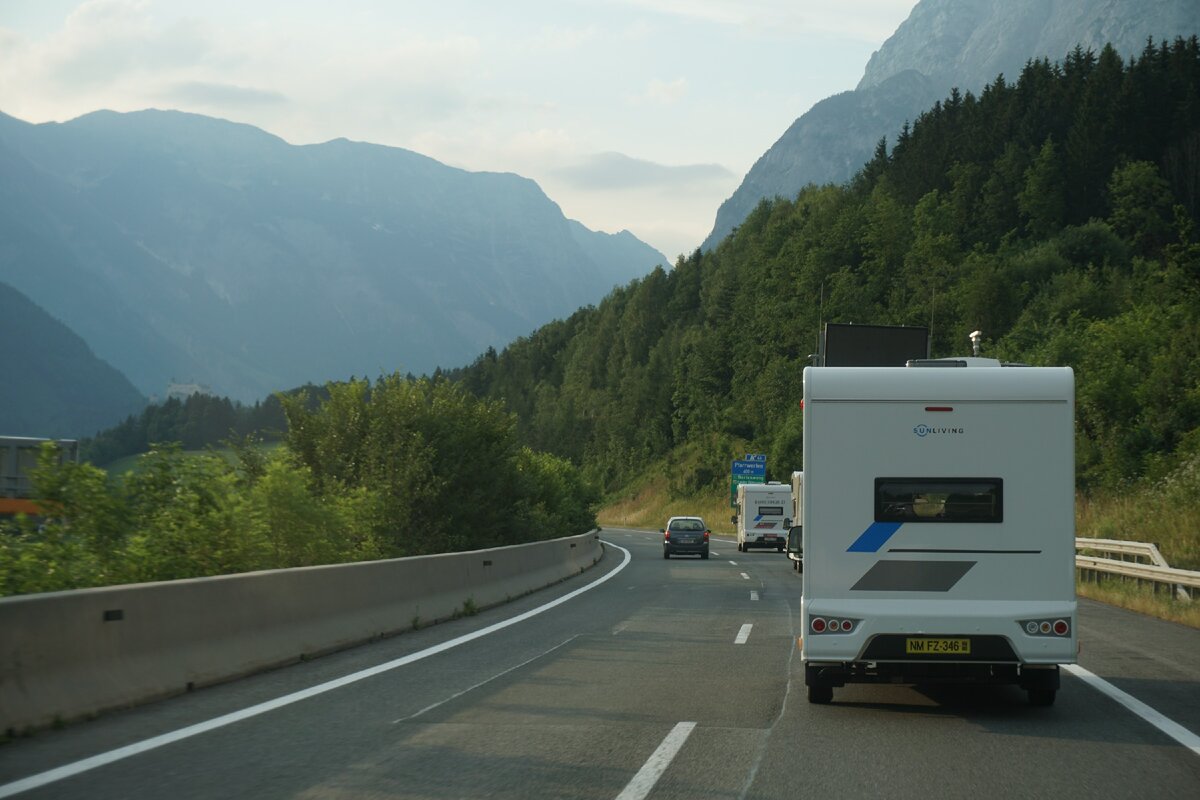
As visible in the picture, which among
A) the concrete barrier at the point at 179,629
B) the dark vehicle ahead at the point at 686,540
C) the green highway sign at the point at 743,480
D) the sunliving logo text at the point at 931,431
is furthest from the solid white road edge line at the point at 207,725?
the green highway sign at the point at 743,480

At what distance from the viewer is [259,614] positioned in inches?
465

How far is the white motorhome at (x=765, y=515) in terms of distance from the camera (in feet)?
164

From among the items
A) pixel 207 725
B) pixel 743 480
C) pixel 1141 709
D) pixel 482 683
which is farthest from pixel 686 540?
pixel 743 480

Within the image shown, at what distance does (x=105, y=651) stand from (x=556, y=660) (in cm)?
502

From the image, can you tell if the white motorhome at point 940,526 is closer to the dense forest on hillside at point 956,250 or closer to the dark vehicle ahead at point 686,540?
the dark vehicle ahead at point 686,540

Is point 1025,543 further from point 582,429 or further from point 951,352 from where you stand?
point 582,429

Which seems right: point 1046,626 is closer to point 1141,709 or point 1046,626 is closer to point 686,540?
point 1141,709

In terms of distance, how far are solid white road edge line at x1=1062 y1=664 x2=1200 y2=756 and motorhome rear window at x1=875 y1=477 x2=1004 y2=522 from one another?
6.31 feet

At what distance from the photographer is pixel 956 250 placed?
108 m

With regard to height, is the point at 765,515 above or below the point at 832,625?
above

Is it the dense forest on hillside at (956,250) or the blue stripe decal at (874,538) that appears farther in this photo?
the dense forest on hillside at (956,250)

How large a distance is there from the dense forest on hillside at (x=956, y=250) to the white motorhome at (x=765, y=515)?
22051mm

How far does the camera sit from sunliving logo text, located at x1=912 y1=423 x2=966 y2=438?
9.87m

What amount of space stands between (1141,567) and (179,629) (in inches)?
682
